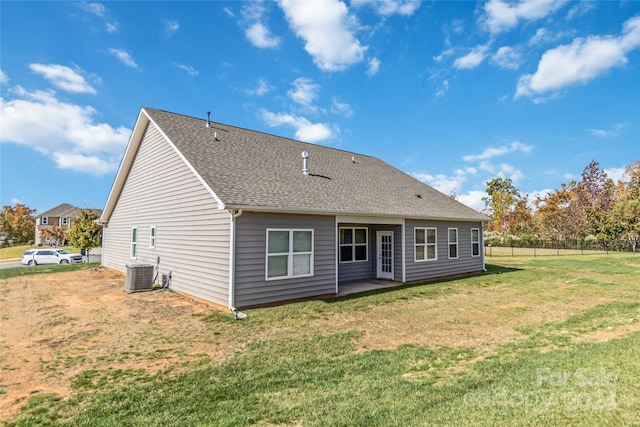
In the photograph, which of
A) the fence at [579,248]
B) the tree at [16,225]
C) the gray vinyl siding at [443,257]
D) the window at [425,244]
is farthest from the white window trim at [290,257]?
the tree at [16,225]

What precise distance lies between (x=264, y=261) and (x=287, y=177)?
131 inches

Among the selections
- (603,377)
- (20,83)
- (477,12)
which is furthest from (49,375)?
(477,12)

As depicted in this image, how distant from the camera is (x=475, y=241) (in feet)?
48.7

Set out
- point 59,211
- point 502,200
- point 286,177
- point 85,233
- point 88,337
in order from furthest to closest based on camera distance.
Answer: point 59,211
point 502,200
point 85,233
point 286,177
point 88,337

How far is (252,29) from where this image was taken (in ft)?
39.1

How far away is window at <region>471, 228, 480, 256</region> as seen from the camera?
14.6 m

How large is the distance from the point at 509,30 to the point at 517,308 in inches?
425

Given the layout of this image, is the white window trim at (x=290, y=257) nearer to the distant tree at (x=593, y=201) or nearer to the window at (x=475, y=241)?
the window at (x=475, y=241)

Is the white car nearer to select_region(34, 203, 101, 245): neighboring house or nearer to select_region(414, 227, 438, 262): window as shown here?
select_region(414, 227, 438, 262): window

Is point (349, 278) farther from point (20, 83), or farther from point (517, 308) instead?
point (20, 83)

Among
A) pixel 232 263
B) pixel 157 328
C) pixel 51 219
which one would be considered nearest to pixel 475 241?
pixel 232 263

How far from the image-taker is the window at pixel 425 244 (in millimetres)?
12188

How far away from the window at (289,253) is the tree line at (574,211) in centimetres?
2411

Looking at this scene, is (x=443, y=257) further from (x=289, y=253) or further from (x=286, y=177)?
(x=289, y=253)
